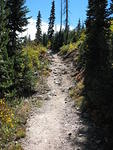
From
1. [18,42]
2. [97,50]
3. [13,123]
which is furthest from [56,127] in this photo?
[18,42]

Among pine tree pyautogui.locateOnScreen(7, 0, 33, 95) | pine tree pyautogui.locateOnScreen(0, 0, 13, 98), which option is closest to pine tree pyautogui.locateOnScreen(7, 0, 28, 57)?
pine tree pyautogui.locateOnScreen(7, 0, 33, 95)

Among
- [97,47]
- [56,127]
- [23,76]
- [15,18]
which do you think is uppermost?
[15,18]

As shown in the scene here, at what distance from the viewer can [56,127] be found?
12.5 metres

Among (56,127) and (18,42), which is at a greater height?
(18,42)

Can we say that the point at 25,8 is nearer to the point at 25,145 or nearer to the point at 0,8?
the point at 0,8

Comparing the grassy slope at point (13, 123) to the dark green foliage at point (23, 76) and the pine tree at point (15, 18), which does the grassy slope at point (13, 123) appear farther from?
the pine tree at point (15, 18)

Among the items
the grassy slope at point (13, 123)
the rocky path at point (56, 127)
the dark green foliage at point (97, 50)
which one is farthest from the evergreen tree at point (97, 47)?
the grassy slope at point (13, 123)

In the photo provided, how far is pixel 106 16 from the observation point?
16562mm

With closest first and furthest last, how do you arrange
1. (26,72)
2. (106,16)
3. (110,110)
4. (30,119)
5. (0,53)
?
1. (110,110)
2. (30,119)
3. (0,53)
4. (106,16)
5. (26,72)

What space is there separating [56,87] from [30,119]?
22.9 ft

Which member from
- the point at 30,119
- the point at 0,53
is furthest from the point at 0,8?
the point at 30,119

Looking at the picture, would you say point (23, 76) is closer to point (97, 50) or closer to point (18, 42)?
point (18, 42)

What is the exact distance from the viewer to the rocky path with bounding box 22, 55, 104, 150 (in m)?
10.6

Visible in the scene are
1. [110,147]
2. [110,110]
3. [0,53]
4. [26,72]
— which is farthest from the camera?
[26,72]
